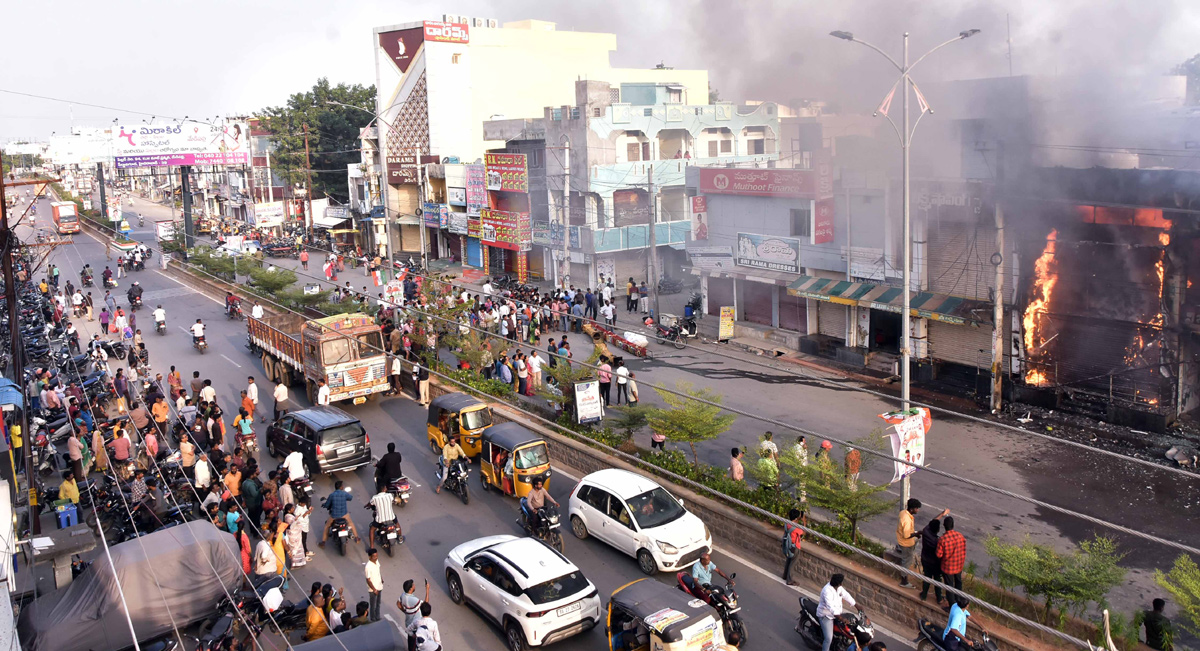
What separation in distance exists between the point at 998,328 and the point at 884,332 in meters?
4.17

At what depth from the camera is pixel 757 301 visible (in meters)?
30.3

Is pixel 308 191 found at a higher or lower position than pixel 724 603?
higher

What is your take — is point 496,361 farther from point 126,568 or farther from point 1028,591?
point 1028,591

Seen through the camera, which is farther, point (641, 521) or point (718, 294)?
point (718, 294)

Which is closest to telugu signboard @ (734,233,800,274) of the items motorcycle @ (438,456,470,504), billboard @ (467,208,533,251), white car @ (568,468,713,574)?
billboard @ (467,208,533,251)

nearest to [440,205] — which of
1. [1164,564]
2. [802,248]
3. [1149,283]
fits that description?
[802,248]

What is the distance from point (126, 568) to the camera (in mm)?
11125

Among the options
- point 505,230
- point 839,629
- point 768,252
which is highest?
point 505,230

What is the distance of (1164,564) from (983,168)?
11.8m

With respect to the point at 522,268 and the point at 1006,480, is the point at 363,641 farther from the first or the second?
the point at 522,268

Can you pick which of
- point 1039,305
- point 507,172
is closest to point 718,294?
point 1039,305

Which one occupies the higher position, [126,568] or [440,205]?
[440,205]

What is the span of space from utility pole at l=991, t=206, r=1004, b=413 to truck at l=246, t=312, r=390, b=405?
15.2 meters

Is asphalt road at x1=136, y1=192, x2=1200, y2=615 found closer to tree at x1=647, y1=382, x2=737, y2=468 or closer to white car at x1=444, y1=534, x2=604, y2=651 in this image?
tree at x1=647, y1=382, x2=737, y2=468
